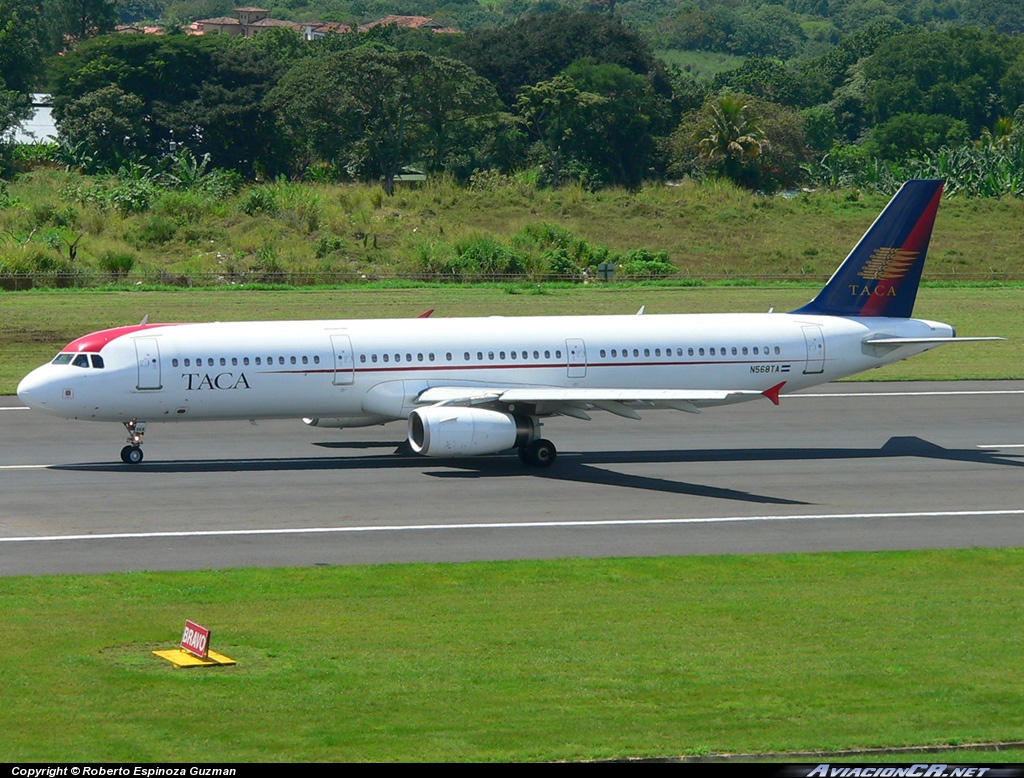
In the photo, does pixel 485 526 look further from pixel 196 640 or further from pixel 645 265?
pixel 645 265

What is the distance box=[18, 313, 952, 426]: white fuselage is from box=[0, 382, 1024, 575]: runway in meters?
1.84

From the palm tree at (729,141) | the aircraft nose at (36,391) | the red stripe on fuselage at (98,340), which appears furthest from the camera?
the palm tree at (729,141)

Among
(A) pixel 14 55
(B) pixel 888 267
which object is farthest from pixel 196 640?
(A) pixel 14 55

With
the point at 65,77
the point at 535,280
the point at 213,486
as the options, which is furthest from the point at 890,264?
the point at 65,77

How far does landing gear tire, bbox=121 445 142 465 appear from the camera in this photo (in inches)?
1570

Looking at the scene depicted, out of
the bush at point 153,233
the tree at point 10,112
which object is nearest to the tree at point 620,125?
the tree at point 10,112

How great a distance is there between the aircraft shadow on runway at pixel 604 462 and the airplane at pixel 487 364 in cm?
106

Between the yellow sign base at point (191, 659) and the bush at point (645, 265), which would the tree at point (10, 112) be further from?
the yellow sign base at point (191, 659)

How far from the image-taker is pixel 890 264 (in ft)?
149

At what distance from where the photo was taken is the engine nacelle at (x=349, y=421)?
41031 mm

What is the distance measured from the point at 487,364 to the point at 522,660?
20.1 meters

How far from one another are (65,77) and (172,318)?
93.7 meters

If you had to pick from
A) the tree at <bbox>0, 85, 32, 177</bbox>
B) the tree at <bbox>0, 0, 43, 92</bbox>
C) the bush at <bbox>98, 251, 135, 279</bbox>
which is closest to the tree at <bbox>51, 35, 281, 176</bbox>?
the tree at <bbox>0, 85, 32, 177</bbox>

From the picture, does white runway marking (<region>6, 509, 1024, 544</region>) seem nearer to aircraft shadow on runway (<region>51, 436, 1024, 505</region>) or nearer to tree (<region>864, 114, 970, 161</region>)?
aircraft shadow on runway (<region>51, 436, 1024, 505</region>)
